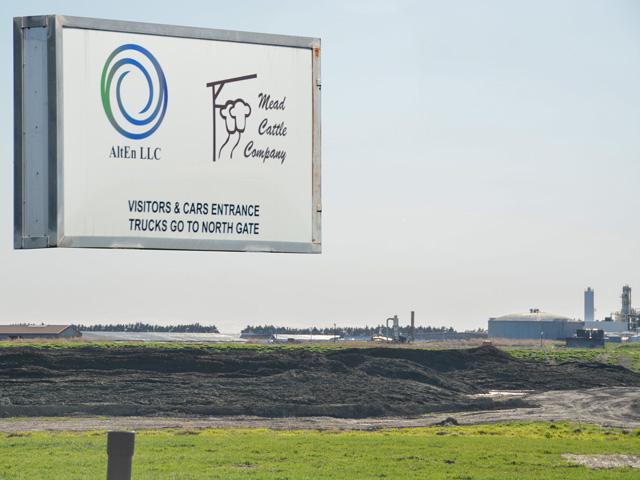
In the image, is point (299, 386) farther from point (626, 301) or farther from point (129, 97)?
point (626, 301)

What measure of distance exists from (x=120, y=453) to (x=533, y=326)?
591 feet

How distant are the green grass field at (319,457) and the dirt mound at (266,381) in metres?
16.3

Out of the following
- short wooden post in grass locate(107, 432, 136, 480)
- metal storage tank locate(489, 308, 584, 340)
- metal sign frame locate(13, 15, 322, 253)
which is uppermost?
metal sign frame locate(13, 15, 322, 253)

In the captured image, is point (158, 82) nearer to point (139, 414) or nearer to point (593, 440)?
point (593, 440)

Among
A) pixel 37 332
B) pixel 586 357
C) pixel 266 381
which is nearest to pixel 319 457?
pixel 266 381

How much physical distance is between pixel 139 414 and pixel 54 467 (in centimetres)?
2718

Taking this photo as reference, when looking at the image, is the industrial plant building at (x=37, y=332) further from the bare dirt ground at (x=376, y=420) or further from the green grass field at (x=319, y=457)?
the green grass field at (x=319, y=457)

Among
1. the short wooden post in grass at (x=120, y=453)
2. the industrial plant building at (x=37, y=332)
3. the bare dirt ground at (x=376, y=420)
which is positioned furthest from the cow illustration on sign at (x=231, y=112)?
the industrial plant building at (x=37, y=332)

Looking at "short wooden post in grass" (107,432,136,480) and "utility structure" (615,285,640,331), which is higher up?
"short wooden post in grass" (107,432,136,480)

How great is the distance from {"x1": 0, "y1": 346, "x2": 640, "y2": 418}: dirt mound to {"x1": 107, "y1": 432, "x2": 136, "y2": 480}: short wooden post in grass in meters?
43.8

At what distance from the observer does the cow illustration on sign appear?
7.83 metres

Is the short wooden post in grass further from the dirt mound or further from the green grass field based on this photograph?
the dirt mound

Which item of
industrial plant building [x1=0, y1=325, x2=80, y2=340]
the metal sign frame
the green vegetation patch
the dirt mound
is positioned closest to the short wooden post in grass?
the metal sign frame

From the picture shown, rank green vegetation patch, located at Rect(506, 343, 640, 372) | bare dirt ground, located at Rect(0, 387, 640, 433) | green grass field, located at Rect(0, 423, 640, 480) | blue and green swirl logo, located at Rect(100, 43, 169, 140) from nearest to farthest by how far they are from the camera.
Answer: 1. blue and green swirl logo, located at Rect(100, 43, 169, 140)
2. green grass field, located at Rect(0, 423, 640, 480)
3. bare dirt ground, located at Rect(0, 387, 640, 433)
4. green vegetation patch, located at Rect(506, 343, 640, 372)
